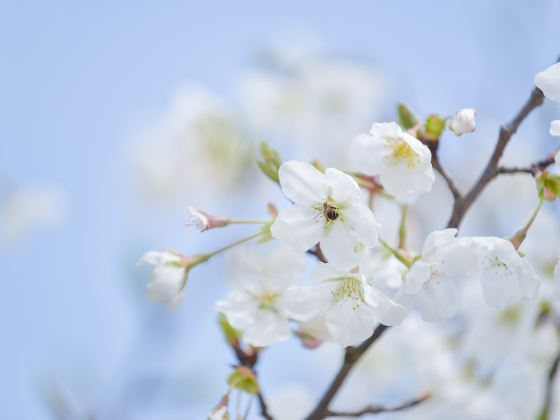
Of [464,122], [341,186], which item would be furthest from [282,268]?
[464,122]

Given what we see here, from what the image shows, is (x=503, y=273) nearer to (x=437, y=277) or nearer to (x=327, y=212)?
(x=437, y=277)

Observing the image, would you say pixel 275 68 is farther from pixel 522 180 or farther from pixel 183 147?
pixel 522 180

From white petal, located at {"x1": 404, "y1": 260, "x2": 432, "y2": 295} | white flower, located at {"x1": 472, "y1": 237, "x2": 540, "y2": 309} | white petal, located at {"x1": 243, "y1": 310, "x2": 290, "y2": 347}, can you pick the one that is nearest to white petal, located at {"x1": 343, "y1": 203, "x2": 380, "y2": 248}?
white petal, located at {"x1": 404, "y1": 260, "x2": 432, "y2": 295}

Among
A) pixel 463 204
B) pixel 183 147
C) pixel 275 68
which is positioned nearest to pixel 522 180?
pixel 275 68

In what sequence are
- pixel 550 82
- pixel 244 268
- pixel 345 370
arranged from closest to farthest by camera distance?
1. pixel 550 82
2. pixel 345 370
3. pixel 244 268

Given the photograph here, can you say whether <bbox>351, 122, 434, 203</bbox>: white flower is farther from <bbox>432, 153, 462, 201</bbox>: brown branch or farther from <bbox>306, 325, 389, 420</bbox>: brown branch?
<bbox>306, 325, 389, 420</bbox>: brown branch
